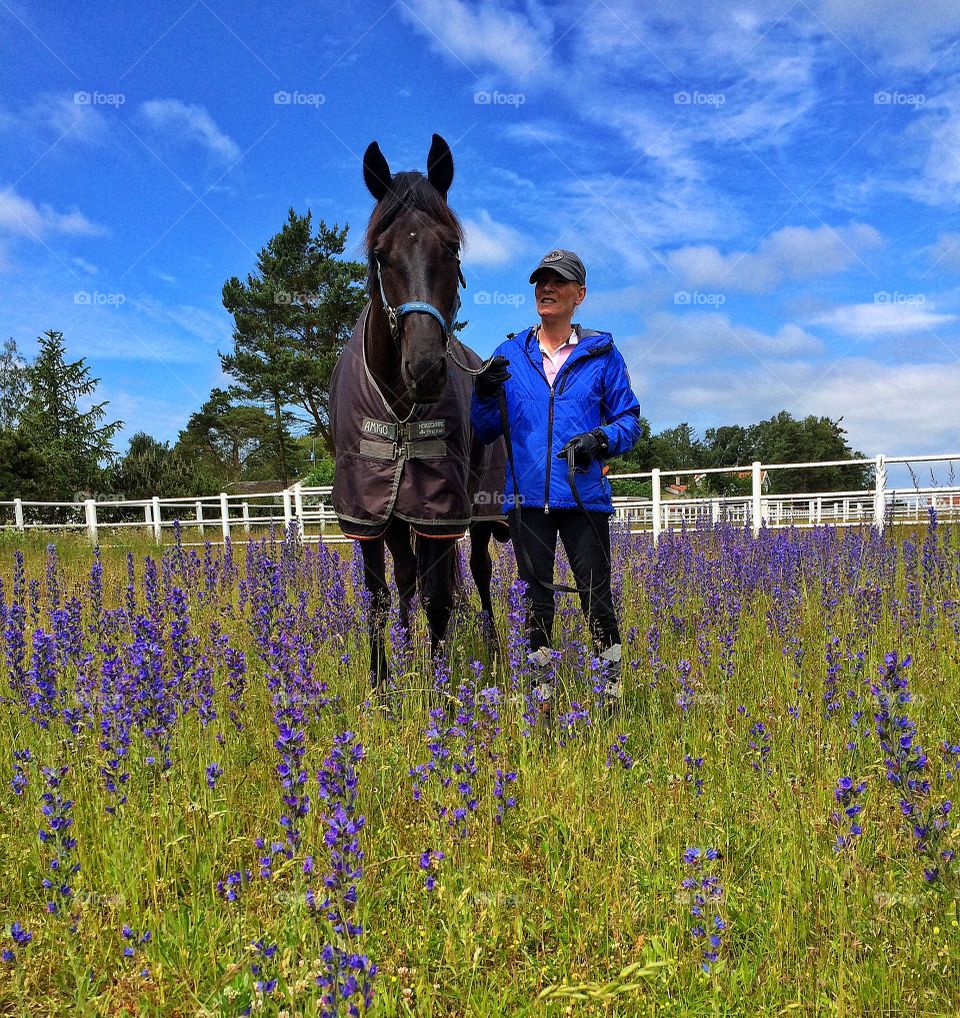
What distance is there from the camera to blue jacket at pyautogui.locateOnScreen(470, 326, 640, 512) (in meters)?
3.27

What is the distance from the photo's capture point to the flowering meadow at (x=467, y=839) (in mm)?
Answer: 1582

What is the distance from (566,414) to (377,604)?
4.87ft

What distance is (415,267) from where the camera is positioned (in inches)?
121

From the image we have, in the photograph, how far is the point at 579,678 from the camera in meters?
3.71

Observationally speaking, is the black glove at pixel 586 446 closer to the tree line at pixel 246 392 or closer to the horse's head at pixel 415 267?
the horse's head at pixel 415 267

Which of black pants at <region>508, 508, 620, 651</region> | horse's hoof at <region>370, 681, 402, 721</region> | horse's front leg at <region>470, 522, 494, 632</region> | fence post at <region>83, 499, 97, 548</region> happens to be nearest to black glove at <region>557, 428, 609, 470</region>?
black pants at <region>508, 508, 620, 651</region>

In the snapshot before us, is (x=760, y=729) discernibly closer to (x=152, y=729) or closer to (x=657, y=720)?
(x=657, y=720)

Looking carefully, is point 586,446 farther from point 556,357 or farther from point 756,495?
point 756,495

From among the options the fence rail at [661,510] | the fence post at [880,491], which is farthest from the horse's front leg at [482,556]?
the fence post at [880,491]

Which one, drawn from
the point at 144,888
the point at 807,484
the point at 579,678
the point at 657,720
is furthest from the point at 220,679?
the point at 807,484

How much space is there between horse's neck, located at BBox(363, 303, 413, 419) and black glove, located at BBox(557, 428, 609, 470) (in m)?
0.88

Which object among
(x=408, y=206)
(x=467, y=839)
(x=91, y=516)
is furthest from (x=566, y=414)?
(x=91, y=516)

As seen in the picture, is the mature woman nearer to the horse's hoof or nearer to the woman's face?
the woman's face

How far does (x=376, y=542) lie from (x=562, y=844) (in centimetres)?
187
